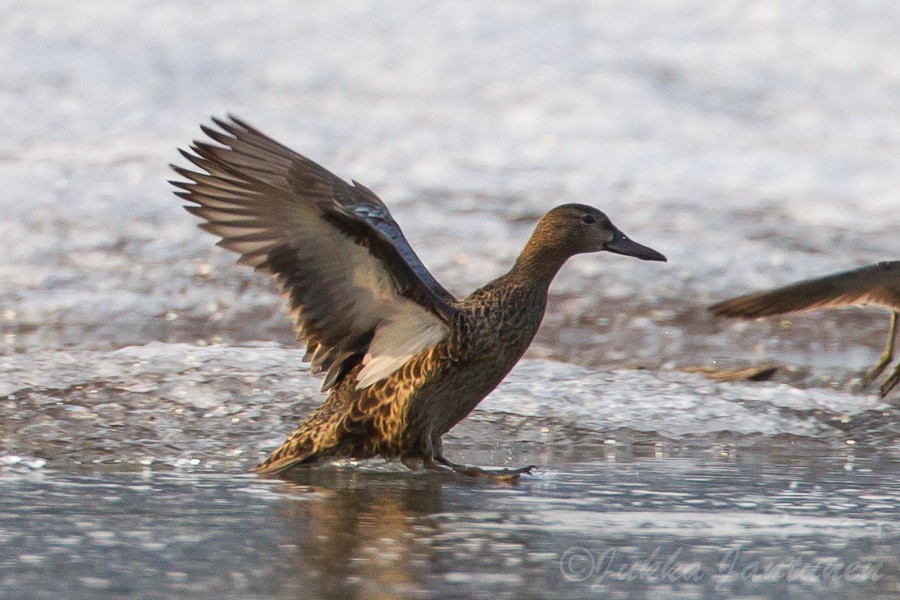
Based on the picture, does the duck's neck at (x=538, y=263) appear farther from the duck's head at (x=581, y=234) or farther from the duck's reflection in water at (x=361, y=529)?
the duck's reflection in water at (x=361, y=529)

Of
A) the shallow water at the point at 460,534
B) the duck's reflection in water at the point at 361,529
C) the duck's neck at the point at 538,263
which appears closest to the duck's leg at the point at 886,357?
the shallow water at the point at 460,534

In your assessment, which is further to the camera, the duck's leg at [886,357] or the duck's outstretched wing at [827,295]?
the duck's leg at [886,357]

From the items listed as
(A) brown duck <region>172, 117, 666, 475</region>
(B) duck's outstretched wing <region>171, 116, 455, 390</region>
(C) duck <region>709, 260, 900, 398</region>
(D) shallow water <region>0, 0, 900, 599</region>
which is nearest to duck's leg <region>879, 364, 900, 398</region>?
(C) duck <region>709, 260, 900, 398</region>

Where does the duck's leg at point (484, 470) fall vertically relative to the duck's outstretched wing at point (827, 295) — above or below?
below

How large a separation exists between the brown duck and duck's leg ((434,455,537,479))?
13 mm

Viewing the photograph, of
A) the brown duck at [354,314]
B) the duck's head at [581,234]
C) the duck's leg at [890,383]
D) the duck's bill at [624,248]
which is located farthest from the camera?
the duck's leg at [890,383]

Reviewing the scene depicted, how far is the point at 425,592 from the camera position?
319cm

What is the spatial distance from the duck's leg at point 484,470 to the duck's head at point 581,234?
2.99ft

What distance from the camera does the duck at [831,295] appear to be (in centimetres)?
590

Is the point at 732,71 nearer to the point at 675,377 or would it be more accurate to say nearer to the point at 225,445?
the point at 675,377

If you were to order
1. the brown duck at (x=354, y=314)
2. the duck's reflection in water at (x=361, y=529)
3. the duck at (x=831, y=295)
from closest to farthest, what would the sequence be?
the duck's reflection in water at (x=361, y=529)
the brown duck at (x=354, y=314)
the duck at (x=831, y=295)

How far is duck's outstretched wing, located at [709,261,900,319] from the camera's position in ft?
19.4

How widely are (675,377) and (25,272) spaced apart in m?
3.82

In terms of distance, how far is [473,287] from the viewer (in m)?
8.55
